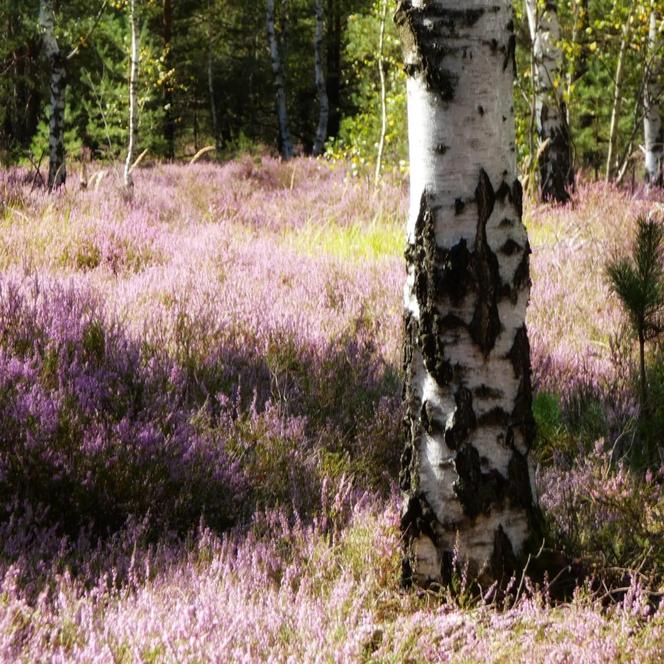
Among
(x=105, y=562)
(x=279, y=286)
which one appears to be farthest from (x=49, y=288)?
(x=105, y=562)

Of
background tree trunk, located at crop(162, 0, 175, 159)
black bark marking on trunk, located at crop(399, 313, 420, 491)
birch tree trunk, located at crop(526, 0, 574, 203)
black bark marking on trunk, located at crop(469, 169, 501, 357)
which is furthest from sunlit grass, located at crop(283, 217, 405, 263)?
background tree trunk, located at crop(162, 0, 175, 159)

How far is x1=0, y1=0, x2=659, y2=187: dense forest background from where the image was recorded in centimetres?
→ 1634

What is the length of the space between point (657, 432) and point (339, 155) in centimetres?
815

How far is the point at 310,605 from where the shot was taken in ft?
7.24

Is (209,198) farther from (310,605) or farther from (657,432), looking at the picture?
(310,605)

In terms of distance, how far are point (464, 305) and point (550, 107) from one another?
29.3ft

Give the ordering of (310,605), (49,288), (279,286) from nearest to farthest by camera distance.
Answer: (310,605)
(49,288)
(279,286)

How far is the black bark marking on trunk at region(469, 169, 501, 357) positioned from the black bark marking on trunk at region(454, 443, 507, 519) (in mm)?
312

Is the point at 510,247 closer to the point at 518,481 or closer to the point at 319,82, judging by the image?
the point at 518,481

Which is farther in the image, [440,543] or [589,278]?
[589,278]

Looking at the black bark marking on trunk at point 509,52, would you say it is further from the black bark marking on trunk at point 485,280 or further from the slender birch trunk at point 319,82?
the slender birch trunk at point 319,82

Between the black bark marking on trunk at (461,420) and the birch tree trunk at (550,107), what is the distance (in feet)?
27.1

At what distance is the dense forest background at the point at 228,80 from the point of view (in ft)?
53.6

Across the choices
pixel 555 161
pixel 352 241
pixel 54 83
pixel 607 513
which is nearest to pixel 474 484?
pixel 607 513
